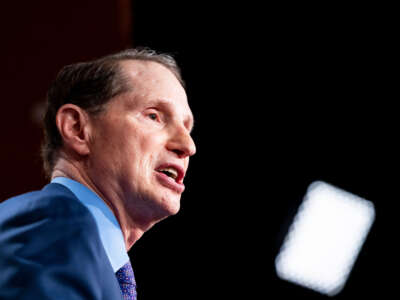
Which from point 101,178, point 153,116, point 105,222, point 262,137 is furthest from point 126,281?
point 262,137

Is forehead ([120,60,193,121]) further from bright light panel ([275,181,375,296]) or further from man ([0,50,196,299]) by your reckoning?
bright light panel ([275,181,375,296])

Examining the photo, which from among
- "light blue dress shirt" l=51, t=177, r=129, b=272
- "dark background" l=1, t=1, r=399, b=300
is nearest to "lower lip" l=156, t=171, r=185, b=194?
"light blue dress shirt" l=51, t=177, r=129, b=272

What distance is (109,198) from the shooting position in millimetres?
965

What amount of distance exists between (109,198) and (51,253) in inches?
11.5

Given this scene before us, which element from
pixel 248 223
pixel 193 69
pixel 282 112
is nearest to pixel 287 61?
pixel 282 112

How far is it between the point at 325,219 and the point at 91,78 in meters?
1.52

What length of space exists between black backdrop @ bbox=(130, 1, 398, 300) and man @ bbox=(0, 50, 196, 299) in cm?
107

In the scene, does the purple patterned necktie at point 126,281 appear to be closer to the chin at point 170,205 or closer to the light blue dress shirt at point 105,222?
the light blue dress shirt at point 105,222

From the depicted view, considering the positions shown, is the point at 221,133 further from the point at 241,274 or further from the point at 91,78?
the point at 91,78

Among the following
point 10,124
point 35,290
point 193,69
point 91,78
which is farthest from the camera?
point 193,69

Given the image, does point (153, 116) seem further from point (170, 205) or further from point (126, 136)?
point (170, 205)

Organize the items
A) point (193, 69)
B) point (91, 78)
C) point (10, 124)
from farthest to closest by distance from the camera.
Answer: point (193, 69)
point (10, 124)
point (91, 78)

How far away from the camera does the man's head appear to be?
963 millimetres

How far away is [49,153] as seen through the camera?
1.11 meters
